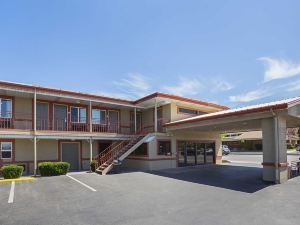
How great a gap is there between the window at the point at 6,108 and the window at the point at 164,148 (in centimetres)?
1104

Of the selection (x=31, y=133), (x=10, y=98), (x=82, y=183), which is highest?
(x=10, y=98)

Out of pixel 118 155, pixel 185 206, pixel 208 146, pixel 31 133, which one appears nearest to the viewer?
pixel 185 206

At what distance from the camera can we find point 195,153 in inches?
886

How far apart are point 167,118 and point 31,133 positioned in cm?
1046

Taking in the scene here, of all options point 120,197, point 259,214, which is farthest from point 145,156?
point 259,214

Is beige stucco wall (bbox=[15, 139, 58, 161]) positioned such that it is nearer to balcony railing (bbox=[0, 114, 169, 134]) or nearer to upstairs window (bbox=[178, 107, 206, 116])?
balcony railing (bbox=[0, 114, 169, 134])

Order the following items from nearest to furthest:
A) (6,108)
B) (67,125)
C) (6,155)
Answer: (6,155)
(6,108)
(67,125)

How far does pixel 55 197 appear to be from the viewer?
32.4ft

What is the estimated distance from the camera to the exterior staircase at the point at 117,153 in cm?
1727

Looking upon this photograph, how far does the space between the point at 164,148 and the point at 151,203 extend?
11543 millimetres

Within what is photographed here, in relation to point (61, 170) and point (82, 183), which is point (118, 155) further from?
point (82, 183)

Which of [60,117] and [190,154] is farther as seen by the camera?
[190,154]

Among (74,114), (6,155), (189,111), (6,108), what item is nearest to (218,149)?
(189,111)

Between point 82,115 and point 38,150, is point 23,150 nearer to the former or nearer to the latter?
point 38,150
